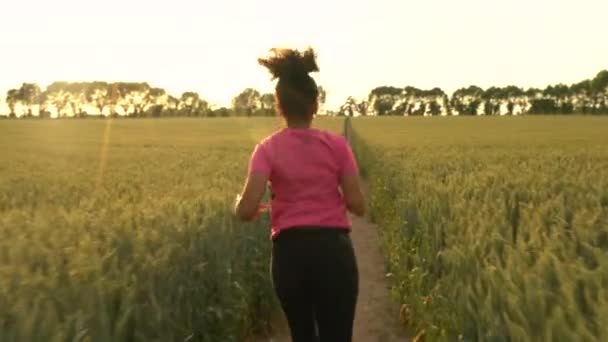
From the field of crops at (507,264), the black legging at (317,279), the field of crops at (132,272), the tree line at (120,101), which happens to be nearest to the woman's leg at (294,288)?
the black legging at (317,279)

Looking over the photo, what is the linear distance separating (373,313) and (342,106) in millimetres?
114893

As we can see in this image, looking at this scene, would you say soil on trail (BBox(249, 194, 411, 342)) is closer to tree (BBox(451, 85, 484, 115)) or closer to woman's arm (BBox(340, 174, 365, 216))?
woman's arm (BBox(340, 174, 365, 216))

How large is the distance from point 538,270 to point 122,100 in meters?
138

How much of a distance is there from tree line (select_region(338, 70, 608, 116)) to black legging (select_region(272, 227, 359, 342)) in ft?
382

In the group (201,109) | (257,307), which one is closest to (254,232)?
(257,307)

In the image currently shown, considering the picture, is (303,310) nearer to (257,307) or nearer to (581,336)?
(581,336)

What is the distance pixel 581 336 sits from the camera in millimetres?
2244

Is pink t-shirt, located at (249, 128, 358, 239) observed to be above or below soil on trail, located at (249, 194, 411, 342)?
above

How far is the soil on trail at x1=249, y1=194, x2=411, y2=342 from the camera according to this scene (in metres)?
7.20

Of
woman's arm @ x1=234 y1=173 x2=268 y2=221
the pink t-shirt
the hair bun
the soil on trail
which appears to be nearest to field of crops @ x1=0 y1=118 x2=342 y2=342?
the soil on trail

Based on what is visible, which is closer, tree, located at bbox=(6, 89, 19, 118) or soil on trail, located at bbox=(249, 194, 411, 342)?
soil on trail, located at bbox=(249, 194, 411, 342)

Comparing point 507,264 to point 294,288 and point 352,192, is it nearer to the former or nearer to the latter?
point 352,192

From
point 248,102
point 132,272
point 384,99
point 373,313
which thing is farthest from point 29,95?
point 132,272

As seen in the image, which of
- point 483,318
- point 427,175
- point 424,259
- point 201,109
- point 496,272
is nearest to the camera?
point 483,318
